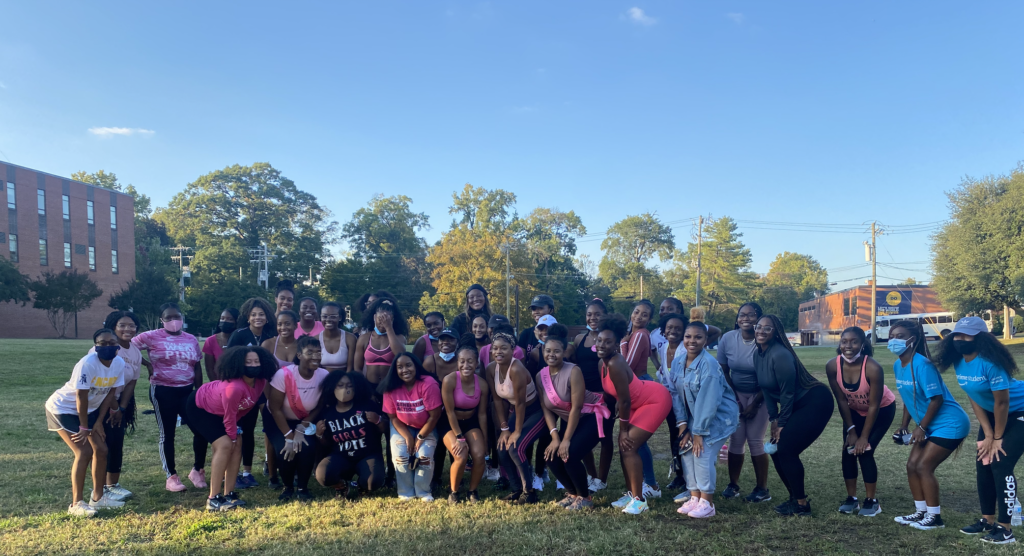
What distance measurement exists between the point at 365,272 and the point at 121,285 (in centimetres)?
2053

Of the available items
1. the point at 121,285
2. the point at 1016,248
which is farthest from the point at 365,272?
the point at 1016,248

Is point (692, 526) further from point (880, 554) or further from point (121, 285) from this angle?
point (121, 285)

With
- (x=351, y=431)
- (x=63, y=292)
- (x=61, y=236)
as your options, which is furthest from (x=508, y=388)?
(x=61, y=236)

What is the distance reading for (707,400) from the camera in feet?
18.0

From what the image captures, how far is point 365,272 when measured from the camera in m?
56.5

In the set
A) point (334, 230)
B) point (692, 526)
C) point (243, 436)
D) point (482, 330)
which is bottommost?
point (692, 526)

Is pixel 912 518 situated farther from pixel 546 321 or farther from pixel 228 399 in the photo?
pixel 228 399

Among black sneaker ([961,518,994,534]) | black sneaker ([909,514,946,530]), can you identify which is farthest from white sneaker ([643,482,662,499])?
black sneaker ([961,518,994,534])

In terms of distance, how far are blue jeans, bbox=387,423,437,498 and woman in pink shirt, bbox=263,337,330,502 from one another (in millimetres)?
834

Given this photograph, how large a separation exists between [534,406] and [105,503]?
13.1 feet

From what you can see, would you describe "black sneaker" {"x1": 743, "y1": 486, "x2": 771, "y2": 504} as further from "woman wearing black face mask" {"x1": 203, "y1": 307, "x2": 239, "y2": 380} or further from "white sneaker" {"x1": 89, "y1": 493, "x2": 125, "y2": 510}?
"white sneaker" {"x1": 89, "y1": 493, "x2": 125, "y2": 510}

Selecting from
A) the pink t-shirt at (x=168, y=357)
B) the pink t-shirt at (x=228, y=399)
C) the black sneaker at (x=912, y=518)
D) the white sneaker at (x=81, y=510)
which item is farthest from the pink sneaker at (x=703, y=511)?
the white sneaker at (x=81, y=510)

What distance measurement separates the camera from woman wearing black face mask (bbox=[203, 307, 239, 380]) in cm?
682

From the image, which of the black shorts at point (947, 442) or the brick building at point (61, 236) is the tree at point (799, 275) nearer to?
the brick building at point (61, 236)
